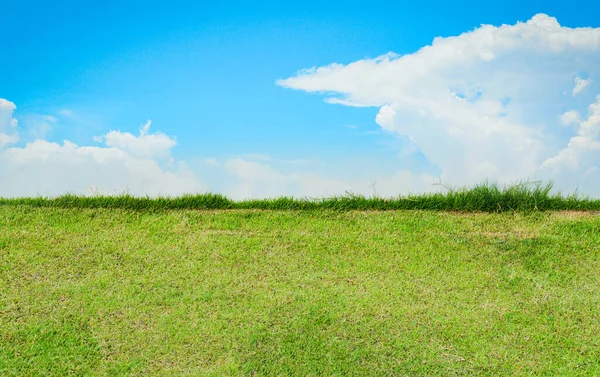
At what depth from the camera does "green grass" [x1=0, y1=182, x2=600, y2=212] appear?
568 centimetres

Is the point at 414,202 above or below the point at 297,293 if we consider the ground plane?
Answer: above

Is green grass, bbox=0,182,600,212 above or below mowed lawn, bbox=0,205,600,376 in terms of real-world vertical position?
above

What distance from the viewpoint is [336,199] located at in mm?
5680

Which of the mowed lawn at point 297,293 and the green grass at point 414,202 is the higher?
the green grass at point 414,202

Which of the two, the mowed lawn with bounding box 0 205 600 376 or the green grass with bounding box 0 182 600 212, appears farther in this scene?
the green grass with bounding box 0 182 600 212

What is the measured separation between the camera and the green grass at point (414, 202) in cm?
568

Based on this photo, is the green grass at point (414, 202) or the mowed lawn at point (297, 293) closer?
the mowed lawn at point (297, 293)

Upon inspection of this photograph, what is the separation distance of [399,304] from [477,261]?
99cm

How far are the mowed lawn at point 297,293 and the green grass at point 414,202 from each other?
118mm

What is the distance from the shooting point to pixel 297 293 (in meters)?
4.39

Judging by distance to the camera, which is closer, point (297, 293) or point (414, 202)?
point (297, 293)

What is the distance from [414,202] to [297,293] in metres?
1.88

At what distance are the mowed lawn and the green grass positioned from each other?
118mm

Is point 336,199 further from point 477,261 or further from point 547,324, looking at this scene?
point 547,324
